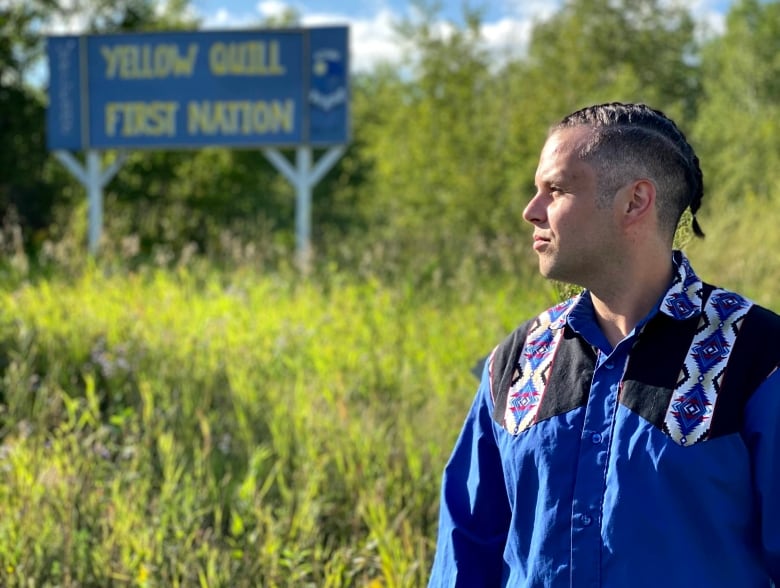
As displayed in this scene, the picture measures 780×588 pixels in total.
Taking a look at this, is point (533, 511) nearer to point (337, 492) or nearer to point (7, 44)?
point (337, 492)

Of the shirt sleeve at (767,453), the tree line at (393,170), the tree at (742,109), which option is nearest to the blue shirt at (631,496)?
the shirt sleeve at (767,453)

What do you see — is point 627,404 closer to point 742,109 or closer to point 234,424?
point 234,424

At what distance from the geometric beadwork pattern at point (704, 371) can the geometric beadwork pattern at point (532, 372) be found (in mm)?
234

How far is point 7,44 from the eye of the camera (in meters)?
14.9

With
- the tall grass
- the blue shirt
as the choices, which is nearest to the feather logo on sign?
the tall grass

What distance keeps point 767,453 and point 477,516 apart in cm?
55

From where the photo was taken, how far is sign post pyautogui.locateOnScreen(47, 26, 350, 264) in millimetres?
11352

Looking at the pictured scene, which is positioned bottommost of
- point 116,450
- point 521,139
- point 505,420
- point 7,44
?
point 116,450

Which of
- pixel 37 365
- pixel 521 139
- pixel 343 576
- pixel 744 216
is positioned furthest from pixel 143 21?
pixel 343 576

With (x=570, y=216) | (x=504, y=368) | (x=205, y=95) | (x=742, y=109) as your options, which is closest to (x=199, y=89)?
(x=205, y=95)

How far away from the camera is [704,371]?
1.47m

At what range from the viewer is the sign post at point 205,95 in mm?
11352

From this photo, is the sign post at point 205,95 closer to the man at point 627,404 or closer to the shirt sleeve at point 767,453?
the man at point 627,404

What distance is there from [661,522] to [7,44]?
15325 mm
